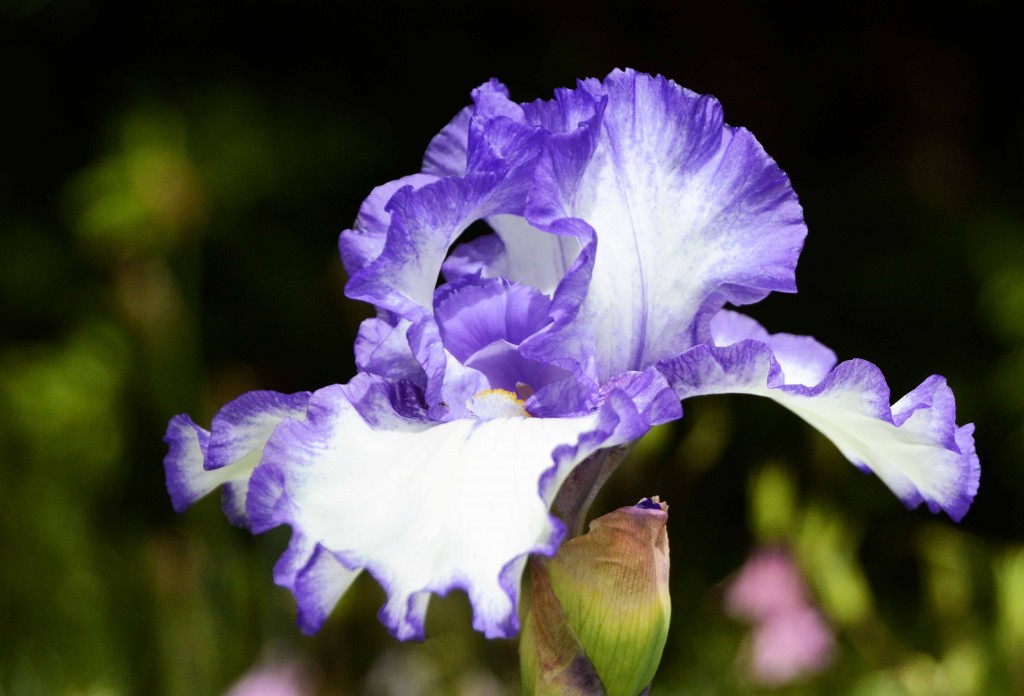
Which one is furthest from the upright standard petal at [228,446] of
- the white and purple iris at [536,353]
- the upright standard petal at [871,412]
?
the upright standard petal at [871,412]

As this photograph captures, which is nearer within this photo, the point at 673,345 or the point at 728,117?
the point at 673,345

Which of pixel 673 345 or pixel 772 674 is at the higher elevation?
pixel 673 345

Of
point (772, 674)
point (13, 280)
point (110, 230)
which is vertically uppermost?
point (110, 230)

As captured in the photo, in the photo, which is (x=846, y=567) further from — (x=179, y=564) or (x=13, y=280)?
(x=13, y=280)

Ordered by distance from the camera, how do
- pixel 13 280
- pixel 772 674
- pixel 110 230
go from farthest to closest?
1. pixel 13 280
2. pixel 110 230
3. pixel 772 674

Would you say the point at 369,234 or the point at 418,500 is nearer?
the point at 418,500

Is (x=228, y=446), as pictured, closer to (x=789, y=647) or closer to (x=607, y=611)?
→ (x=607, y=611)

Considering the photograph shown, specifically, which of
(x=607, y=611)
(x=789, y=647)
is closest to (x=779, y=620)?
(x=789, y=647)

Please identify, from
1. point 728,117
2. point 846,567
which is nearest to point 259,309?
point 728,117
